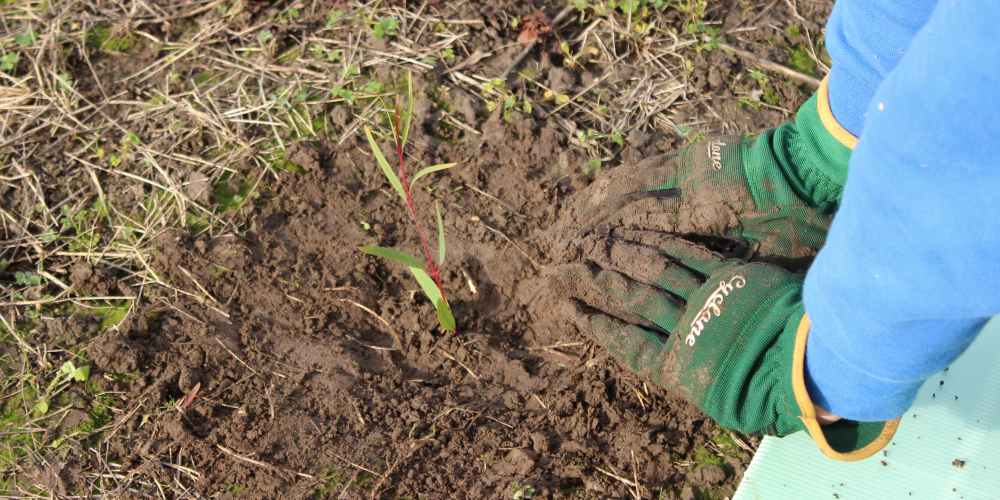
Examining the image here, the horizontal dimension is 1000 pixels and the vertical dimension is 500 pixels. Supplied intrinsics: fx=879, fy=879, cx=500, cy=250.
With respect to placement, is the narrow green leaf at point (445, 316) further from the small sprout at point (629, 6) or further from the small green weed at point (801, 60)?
the small green weed at point (801, 60)

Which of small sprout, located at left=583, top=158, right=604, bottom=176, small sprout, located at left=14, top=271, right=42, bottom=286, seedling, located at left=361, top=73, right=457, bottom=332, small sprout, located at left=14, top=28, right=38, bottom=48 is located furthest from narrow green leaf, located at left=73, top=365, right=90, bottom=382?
small sprout, located at left=583, top=158, right=604, bottom=176

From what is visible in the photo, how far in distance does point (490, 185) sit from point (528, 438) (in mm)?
764

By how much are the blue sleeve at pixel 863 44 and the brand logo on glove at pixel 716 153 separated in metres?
0.28

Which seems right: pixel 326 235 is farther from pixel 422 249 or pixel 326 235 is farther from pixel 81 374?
pixel 81 374

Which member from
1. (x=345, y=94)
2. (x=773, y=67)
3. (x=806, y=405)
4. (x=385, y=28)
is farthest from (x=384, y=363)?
(x=773, y=67)

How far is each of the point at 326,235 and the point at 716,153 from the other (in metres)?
1.03

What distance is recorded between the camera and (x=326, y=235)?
2348 millimetres

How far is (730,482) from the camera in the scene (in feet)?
6.42

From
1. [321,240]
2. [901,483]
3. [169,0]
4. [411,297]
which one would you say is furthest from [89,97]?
[901,483]

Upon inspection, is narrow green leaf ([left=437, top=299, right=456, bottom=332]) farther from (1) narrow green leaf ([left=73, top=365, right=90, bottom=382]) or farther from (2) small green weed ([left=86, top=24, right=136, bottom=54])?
(2) small green weed ([left=86, top=24, right=136, bottom=54])

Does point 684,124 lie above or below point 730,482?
above

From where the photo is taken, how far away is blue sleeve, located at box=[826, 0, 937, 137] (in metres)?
1.75

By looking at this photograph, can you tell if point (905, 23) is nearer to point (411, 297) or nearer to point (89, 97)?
point (411, 297)

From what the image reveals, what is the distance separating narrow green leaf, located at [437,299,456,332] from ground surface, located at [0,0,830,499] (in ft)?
0.20
